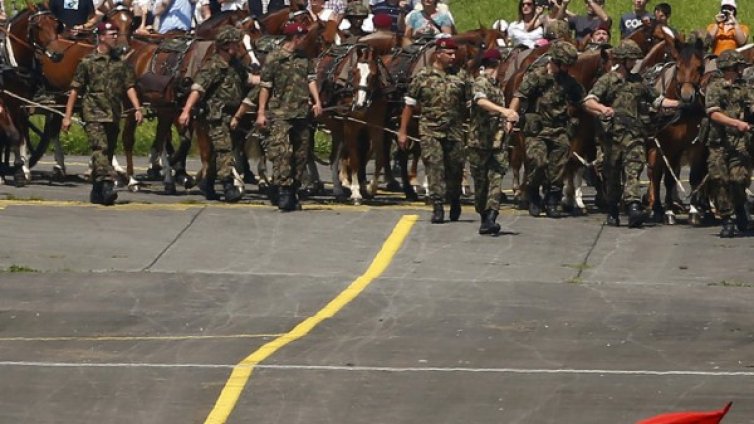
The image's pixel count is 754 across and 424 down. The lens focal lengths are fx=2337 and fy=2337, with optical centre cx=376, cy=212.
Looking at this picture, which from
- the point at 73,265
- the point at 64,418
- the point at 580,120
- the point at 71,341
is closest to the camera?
the point at 64,418

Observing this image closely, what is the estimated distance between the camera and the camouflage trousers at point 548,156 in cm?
2358

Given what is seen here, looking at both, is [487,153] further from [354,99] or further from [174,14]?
[174,14]

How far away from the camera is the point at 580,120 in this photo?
79.0ft

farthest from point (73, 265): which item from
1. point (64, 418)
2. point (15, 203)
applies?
point (64, 418)

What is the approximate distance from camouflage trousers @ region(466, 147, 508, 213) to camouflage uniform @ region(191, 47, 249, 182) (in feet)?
10.8

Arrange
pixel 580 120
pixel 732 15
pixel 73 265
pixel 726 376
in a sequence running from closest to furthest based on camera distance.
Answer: pixel 726 376 < pixel 73 265 < pixel 580 120 < pixel 732 15

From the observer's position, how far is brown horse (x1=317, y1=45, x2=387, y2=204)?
24953mm

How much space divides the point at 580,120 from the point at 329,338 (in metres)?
7.56

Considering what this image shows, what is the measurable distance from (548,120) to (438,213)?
1492 millimetres

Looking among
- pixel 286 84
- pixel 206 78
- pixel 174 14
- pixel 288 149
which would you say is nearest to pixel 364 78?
pixel 286 84

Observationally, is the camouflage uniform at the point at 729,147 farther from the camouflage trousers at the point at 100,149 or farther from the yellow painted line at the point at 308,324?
the camouflage trousers at the point at 100,149

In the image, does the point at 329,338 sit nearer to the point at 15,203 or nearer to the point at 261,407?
the point at 261,407

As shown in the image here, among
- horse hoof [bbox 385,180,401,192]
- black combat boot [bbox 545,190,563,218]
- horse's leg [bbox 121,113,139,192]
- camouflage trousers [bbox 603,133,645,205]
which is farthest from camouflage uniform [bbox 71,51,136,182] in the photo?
camouflage trousers [bbox 603,133,645,205]

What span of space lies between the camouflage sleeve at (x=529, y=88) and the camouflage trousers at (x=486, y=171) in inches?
39.7
